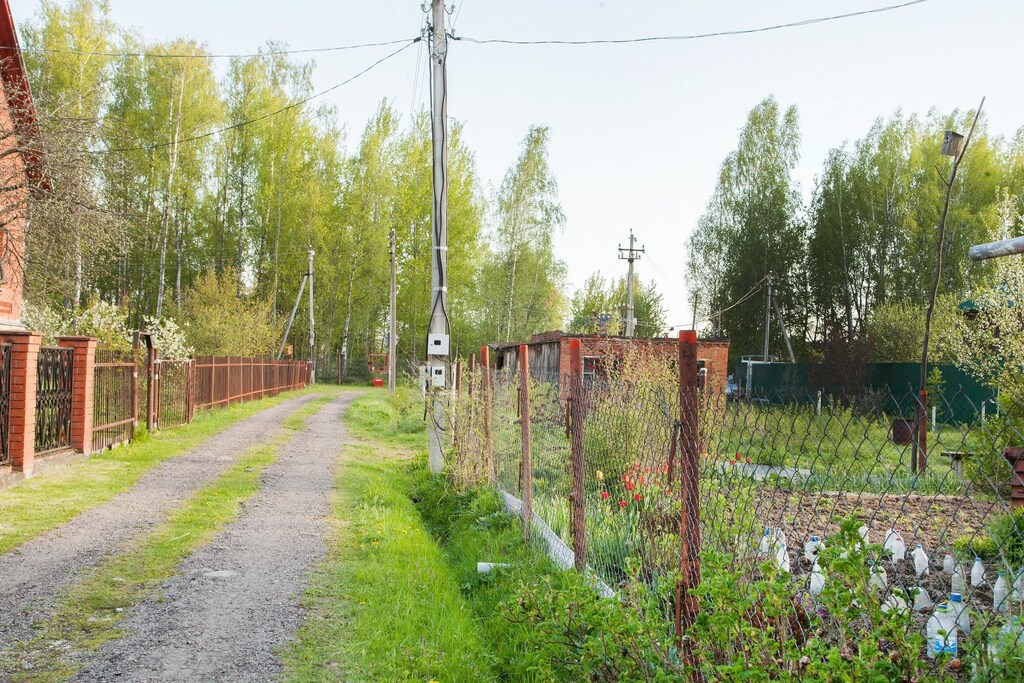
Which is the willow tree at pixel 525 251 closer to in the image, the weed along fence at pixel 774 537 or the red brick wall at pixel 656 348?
the red brick wall at pixel 656 348

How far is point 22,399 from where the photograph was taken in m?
9.74

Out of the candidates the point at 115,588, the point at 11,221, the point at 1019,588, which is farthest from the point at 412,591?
the point at 11,221

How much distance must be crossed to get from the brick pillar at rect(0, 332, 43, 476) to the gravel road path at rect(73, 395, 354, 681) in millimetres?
2971

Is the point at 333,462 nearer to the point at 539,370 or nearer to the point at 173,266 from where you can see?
the point at 539,370

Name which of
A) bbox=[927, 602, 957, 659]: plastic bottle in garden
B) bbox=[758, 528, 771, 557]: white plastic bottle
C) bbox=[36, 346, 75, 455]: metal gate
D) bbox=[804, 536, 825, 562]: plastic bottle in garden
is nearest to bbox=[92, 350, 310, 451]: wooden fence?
bbox=[36, 346, 75, 455]: metal gate

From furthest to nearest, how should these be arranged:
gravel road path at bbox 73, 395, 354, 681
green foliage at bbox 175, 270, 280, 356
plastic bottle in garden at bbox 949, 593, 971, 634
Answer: green foliage at bbox 175, 270, 280, 356, gravel road path at bbox 73, 395, 354, 681, plastic bottle in garden at bbox 949, 593, 971, 634

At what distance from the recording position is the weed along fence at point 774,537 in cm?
243

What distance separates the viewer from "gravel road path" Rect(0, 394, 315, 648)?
5223mm

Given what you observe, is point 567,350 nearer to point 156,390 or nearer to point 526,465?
point 156,390

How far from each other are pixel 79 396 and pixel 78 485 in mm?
Answer: 2516

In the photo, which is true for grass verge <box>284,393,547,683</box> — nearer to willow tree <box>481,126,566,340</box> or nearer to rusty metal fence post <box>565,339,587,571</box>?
rusty metal fence post <box>565,339,587,571</box>

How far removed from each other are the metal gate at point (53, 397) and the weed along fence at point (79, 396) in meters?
0.01

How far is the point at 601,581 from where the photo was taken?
15.3 feet

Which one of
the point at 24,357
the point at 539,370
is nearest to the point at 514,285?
the point at 539,370
